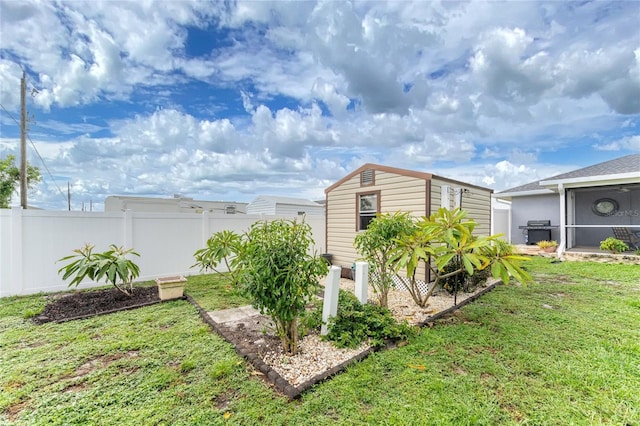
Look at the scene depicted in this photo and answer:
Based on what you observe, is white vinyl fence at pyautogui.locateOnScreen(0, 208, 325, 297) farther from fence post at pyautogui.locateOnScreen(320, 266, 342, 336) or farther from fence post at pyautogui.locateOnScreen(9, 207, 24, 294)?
fence post at pyautogui.locateOnScreen(320, 266, 342, 336)

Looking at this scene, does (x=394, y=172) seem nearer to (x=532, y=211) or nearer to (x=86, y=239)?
(x=86, y=239)

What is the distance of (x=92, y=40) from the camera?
602 cm

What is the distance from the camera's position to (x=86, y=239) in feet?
18.9

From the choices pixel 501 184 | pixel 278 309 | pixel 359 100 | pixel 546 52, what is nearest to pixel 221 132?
pixel 359 100

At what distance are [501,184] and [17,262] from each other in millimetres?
18511

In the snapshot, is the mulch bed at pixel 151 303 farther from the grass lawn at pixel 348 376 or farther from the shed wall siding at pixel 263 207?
the shed wall siding at pixel 263 207

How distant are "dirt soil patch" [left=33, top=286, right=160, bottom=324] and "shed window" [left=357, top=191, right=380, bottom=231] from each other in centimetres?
473

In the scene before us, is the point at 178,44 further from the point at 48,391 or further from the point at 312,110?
the point at 48,391

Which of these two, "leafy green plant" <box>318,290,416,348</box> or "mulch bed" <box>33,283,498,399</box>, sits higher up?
→ "leafy green plant" <box>318,290,416,348</box>

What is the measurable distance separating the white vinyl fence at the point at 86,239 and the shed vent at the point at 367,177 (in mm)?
2234

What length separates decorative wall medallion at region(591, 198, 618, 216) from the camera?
10.4 metres

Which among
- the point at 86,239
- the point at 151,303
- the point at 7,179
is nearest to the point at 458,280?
the point at 151,303

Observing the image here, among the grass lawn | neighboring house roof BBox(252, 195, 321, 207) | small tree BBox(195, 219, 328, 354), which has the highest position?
neighboring house roof BBox(252, 195, 321, 207)

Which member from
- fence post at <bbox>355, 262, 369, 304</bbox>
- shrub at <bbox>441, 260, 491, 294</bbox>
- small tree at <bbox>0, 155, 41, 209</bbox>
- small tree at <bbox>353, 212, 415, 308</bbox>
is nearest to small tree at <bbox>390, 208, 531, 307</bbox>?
small tree at <bbox>353, 212, 415, 308</bbox>
